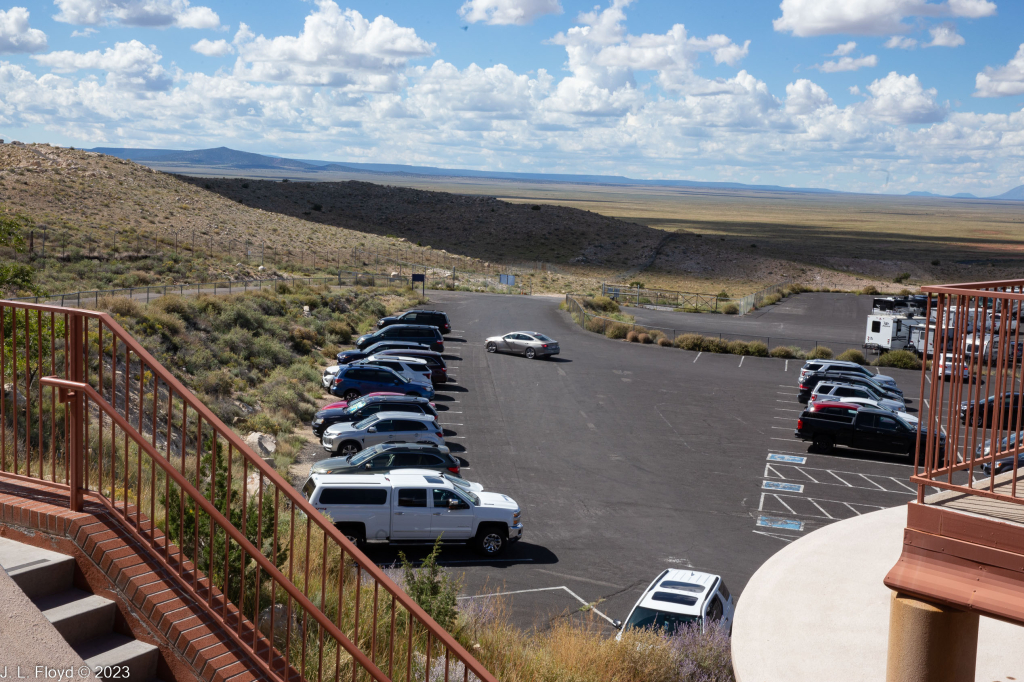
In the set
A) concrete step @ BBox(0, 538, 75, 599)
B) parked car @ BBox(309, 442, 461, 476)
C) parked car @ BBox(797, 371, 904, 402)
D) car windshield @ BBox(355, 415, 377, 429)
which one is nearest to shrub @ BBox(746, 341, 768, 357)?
parked car @ BBox(797, 371, 904, 402)

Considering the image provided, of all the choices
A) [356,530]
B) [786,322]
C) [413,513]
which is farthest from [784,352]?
[356,530]

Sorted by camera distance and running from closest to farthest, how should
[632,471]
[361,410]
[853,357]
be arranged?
1. [632,471]
2. [361,410]
3. [853,357]

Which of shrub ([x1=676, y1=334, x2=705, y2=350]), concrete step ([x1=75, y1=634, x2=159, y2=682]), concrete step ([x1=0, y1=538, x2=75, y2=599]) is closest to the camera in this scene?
concrete step ([x1=75, y1=634, x2=159, y2=682])

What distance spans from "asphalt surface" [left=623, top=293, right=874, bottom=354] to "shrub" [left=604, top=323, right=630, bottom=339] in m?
3.67

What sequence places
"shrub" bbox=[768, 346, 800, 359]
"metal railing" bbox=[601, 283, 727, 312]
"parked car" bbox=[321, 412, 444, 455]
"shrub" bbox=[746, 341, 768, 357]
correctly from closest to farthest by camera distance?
"parked car" bbox=[321, 412, 444, 455], "shrub" bbox=[768, 346, 800, 359], "shrub" bbox=[746, 341, 768, 357], "metal railing" bbox=[601, 283, 727, 312]

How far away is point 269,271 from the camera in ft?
213

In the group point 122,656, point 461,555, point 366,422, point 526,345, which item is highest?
point 122,656

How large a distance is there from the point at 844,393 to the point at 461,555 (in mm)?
18874

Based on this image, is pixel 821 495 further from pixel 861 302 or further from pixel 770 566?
pixel 861 302

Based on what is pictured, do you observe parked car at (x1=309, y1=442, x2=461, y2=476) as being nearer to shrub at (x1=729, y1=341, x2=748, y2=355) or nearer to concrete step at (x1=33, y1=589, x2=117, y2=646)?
concrete step at (x1=33, y1=589, x2=117, y2=646)

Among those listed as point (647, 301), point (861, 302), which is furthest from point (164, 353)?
point (861, 302)

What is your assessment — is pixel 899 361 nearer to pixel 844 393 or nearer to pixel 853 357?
pixel 853 357

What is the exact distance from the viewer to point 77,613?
4949mm

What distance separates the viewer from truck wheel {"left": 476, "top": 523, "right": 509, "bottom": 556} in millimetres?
17094
